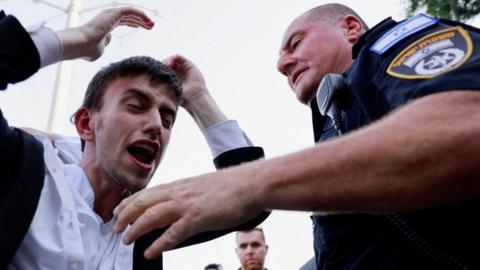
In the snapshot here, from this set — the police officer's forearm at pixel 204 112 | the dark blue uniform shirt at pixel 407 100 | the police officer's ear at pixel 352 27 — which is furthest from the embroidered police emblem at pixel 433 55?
the police officer's forearm at pixel 204 112

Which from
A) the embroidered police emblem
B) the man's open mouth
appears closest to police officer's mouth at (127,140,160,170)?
the man's open mouth

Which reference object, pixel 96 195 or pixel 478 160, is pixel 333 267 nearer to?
pixel 478 160

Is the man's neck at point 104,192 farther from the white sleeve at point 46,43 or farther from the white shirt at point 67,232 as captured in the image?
the white sleeve at point 46,43

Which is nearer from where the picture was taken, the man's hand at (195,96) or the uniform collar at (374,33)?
the uniform collar at (374,33)

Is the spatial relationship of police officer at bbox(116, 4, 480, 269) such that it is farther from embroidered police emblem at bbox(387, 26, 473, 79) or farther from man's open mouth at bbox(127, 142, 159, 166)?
man's open mouth at bbox(127, 142, 159, 166)

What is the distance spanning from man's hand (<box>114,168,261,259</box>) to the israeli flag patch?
2.06ft

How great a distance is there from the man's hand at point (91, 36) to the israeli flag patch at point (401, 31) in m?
1.28

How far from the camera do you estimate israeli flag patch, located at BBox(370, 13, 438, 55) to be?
1.49m

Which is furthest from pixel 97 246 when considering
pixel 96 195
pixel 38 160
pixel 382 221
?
pixel 382 221

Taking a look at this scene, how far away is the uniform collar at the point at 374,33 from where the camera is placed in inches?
66.9

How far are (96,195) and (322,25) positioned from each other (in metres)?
1.35

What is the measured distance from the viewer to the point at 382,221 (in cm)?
158

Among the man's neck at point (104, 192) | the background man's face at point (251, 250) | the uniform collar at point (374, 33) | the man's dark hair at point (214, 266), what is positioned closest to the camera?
the uniform collar at point (374, 33)

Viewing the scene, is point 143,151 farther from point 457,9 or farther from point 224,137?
point 457,9
